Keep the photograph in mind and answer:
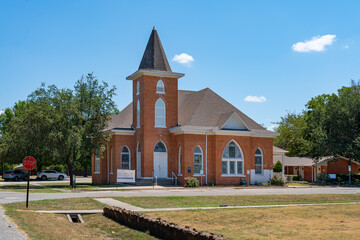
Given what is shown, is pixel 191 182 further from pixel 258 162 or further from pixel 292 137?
pixel 292 137

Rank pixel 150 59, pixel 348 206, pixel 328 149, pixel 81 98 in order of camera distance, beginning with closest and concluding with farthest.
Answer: pixel 348 206 < pixel 81 98 < pixel 150 59 < pixel 328 149

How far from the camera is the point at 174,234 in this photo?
1250 centimetres

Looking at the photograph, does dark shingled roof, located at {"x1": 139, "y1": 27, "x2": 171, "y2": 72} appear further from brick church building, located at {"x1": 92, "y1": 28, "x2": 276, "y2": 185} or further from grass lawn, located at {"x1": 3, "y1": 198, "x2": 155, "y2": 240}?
grass lawn, located at {"x1": 3, "y1": 198, "x2": 155, "y2": 240}

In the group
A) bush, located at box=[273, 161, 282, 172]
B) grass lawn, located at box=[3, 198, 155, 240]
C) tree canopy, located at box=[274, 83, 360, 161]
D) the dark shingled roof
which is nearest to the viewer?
grass lawn, located at box=[3, 198, 155, 240]

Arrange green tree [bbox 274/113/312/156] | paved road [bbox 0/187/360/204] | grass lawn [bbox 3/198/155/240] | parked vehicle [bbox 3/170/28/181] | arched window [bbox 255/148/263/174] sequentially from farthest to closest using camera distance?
green tree [bbox 274/113/312/156] < parked vehicle [bbox 3/170/28/181] < arched window [bbox 255/148/263/174] < paved road [bbox 0/187/360/204] < grass lawn [bbox 3/198/155/240]

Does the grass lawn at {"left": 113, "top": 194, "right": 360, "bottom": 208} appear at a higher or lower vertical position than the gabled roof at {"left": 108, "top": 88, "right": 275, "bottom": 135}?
lower

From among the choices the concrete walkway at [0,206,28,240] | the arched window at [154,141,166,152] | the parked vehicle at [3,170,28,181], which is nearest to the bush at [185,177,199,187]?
the arched window at [154,141,166,152]

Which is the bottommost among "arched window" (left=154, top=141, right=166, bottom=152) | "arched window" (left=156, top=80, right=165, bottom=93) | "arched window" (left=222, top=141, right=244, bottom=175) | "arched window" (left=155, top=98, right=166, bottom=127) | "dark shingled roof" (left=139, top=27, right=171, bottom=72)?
"arched window" (left=222, top=141, right=244, bottom=175)

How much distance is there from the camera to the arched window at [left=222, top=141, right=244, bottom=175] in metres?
40.8

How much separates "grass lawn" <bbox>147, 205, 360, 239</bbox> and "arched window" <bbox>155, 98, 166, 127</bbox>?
75.8ft

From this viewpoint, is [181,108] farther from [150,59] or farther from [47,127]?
[47,127]

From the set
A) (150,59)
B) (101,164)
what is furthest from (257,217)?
(101,164)

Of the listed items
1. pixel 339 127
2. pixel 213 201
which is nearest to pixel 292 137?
pixel 339 127

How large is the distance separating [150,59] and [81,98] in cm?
796
